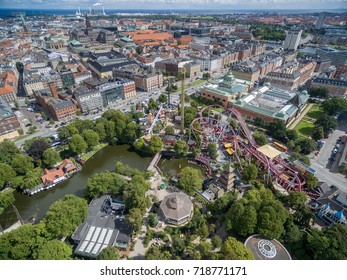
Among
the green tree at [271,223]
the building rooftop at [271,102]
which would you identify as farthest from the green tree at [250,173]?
the building rooftop at [271,102]

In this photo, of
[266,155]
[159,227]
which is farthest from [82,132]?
[266,155]

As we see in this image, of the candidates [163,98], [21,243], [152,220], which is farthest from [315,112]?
[21,243]

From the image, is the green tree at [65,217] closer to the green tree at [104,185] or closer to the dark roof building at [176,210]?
the green tree at [104,185]

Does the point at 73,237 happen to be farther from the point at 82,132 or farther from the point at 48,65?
the point at 48,65

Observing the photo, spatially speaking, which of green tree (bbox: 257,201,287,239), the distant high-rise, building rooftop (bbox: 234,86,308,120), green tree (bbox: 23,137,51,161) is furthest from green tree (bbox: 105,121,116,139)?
the distant high-rise

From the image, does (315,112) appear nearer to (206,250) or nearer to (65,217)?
(206,250)
